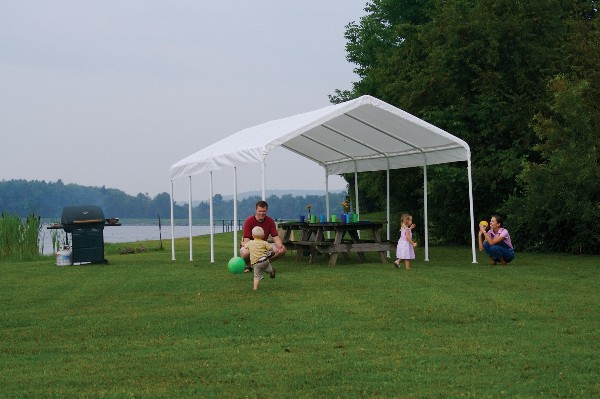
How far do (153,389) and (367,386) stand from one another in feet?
5.18

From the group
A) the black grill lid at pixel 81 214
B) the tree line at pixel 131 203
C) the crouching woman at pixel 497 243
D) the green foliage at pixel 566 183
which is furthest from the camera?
the tree line at pixel 131 203

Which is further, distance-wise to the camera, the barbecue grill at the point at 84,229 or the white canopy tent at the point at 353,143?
the barbecue grill at the point at 84,229

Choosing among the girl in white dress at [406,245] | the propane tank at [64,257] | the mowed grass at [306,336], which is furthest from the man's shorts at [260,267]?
the propane tank at [64,257]

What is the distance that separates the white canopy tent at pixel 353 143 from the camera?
18047mm

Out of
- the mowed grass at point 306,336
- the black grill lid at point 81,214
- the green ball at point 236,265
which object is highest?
the black grill lid at point 81,214

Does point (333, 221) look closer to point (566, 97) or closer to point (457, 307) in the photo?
point (566, 97)

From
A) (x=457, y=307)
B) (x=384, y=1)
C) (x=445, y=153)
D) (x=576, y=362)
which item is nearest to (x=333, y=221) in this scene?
(x=445, y=153)

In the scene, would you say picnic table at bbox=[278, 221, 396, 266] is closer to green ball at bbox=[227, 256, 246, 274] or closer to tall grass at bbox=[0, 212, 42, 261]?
green ball at bbox=[227, 256, 246, 274]

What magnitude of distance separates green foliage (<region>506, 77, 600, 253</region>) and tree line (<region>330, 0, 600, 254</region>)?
4cm

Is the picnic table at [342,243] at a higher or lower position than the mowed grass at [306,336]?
higher

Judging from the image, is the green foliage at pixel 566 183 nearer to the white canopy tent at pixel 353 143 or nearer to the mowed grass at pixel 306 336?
the white canopy tent at pixel 353 143

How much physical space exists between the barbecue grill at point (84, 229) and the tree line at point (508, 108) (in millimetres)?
11147

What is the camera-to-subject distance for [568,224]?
24.3m

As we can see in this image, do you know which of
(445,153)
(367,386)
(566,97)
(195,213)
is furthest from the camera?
(195,213)
